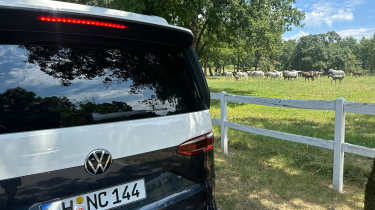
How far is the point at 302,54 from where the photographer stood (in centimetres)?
10562

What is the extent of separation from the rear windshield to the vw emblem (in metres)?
0.20

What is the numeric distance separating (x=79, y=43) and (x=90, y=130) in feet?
1.85

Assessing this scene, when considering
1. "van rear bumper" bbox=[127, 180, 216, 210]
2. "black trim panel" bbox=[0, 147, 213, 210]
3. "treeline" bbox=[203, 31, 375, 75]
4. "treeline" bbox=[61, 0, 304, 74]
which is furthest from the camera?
"treeline" bbox=[203, 31, 375, 75]

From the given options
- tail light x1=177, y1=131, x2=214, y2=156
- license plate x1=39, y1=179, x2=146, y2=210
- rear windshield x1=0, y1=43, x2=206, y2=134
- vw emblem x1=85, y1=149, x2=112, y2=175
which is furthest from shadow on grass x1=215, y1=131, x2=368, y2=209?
vw emblem x1=85, y1=149, x2=112, y2=175

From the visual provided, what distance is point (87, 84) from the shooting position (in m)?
1.64

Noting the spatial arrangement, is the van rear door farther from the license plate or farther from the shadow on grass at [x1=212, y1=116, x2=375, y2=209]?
the shadow on grass at [x1=212, y1=116, x2=375, y2=209]

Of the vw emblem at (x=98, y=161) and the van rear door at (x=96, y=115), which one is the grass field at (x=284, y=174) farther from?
the vw emblem at (x=98, y=161)

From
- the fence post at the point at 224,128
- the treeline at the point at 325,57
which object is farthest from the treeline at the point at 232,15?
the treeline at the point at 325,57

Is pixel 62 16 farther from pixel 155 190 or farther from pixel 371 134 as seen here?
pixel 371 134

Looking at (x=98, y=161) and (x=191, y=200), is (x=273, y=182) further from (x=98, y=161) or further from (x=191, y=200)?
(x=98, y=161)

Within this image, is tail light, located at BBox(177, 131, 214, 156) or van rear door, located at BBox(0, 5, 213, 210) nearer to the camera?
van rear door, located at BBox(0, 5, 213, 210)

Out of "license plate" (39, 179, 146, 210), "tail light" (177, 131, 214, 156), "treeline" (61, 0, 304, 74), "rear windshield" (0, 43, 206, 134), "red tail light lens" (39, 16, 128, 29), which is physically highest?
"treeline" (61, 0, 304, 74)

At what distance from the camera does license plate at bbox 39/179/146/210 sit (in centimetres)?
146

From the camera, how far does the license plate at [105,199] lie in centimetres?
146
